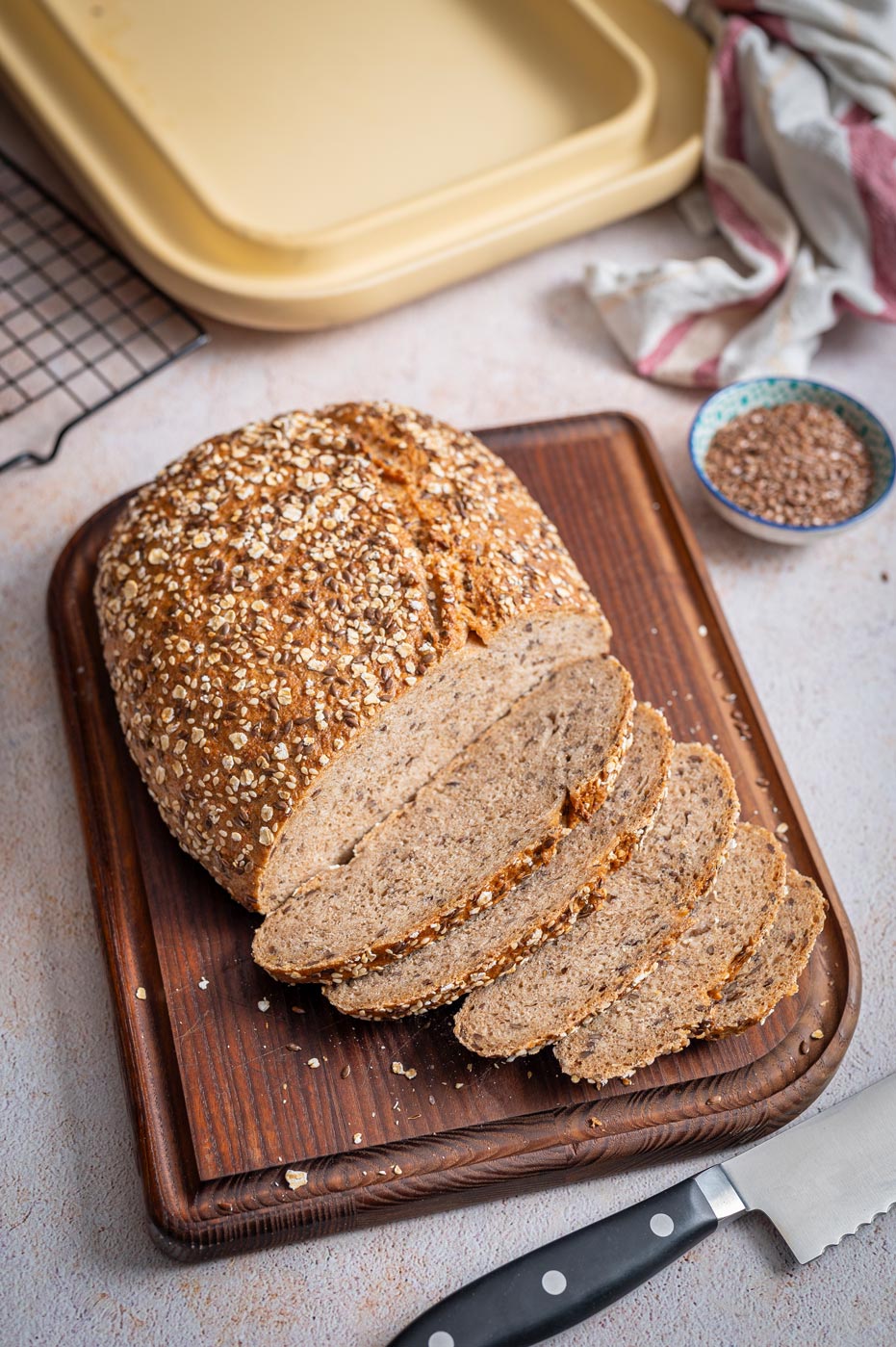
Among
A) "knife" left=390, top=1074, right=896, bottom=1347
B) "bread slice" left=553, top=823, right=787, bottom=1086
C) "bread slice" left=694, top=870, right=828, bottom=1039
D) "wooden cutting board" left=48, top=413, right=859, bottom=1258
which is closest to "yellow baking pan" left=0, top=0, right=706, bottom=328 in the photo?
"wooden cutting board" left=48, top=413, right=859, bottom=1258

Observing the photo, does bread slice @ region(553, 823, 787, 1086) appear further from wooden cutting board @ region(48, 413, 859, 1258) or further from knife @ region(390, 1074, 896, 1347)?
knife @ region(390, 1074, 896, 1347)

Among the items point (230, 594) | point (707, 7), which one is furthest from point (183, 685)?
point (707, 7)

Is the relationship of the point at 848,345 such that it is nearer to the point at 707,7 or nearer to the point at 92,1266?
the point at 707,7

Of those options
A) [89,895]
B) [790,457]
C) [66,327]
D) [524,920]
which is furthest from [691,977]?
[66,327]

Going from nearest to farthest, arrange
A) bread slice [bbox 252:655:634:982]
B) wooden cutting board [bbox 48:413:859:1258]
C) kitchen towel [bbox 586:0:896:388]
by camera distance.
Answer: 1. wooden cutting board [bbox 48:413:859:1258]
2. bread slice [bbox 252:655:634:982]
3. kitchen towel [bbox 586:0:896:388]

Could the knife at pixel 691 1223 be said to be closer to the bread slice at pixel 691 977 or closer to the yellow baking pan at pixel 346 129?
the bread slice at pixel 691 977

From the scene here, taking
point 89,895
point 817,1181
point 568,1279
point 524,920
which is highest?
point 89,895

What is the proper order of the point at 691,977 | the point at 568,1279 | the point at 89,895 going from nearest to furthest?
the point at 568,1279 < the point at 691,977 < the point at 89,895

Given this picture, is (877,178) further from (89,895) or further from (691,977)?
(89,895)
